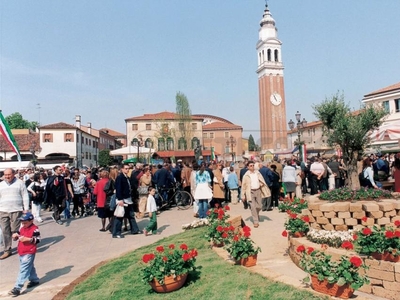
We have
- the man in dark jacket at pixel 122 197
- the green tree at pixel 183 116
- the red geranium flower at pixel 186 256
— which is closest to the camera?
the red geranium flower at pixel 186 256


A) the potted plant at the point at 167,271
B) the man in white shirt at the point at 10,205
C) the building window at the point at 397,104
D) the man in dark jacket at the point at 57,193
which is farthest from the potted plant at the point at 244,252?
the building window at the point at 397,104

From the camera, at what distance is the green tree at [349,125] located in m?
9.48

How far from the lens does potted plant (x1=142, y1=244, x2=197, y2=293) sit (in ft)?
15.1

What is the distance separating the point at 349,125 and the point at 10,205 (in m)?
9.22

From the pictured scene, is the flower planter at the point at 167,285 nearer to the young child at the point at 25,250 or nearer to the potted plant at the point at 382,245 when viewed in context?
the young child at the point at 25,250

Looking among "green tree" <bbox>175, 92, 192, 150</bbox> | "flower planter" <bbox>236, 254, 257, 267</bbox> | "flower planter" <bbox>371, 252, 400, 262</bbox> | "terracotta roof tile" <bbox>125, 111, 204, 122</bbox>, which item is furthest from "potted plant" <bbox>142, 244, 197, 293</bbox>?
"terracotta roof tile" <bbox>125, 111, 204, 122</bbox>

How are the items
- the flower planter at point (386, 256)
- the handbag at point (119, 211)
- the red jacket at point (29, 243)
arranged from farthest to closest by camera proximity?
the handbag at point (119, 211) < the red jacket at point (29, 243) < the flower planter at point (386, 256)

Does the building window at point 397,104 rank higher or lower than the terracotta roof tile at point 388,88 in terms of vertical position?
lower

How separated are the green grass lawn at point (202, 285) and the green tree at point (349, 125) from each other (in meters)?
5.18

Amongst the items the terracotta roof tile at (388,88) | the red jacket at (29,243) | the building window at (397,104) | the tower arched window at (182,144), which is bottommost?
the red jacket at (29,243)

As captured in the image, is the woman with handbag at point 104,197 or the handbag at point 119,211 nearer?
the handbag at point 119,211

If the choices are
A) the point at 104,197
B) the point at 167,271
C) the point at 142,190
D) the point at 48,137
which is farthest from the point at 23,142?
the point at 167,271

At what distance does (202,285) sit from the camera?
4.79 m

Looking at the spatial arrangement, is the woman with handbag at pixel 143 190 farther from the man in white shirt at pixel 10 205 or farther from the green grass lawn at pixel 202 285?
the green grass lawn at pixel 202 285
